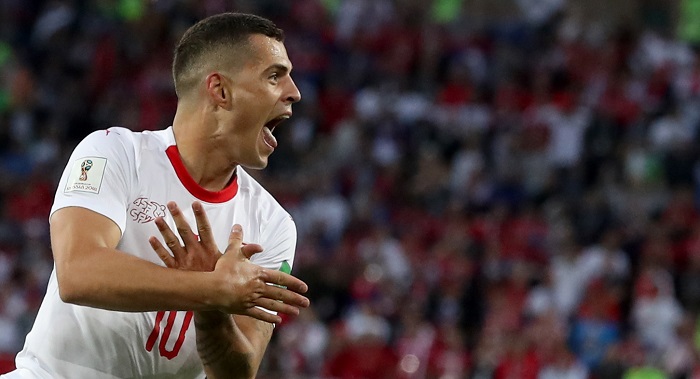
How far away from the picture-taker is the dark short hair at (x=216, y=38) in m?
3.89

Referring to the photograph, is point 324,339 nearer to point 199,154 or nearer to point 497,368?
point 497,368

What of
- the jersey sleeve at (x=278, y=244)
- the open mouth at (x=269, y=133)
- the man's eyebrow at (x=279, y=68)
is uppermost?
the man's eyebrow at (x=279, y=68)

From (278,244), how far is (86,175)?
82 cm

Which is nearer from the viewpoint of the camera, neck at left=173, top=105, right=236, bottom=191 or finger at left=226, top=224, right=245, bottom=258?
finger at left=226, top=224, right=245, bottom=258

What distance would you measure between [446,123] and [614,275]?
3.69 m

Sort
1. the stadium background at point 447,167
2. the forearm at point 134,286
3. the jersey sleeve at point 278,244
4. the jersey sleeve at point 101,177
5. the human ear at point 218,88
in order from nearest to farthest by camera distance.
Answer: the forearm at point 134,286 < the jersey sleeve at point 101,177 < the human ear at point 218,88 < the jersey sleeve at point 278,244 < the stadium background at point 447,167

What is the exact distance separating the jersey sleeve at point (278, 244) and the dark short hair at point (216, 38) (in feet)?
1.94

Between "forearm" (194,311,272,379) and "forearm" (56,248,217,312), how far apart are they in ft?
1.07

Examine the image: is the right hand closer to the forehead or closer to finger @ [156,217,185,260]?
finger @ [156,217,185,260]

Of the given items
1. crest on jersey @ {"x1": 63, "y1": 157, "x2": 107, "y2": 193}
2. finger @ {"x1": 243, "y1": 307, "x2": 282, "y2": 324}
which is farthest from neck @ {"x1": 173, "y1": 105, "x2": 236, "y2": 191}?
finger @ {"x1": 243, "y1": 307, "x2": 282, "y2": 324}

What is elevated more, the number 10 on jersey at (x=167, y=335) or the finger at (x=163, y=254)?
the finger at (x=163, y=254)

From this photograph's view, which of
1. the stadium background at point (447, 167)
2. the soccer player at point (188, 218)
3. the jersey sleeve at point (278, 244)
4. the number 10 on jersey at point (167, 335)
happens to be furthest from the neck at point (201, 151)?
the stadium background at point (447, 167)

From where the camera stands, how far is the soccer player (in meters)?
3.42

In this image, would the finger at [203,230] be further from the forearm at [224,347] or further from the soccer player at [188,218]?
the forearm at [224,347]
